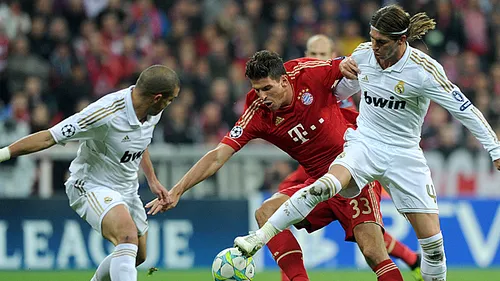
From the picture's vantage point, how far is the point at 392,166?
714 cm

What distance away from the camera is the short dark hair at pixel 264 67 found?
7.07 m

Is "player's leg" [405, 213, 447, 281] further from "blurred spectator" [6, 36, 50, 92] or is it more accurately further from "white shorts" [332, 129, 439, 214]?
"blurred spectator" [6, 36, 50, 92]

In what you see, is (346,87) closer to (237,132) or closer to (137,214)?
(237,132)

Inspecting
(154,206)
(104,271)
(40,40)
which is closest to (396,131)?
(154,206)

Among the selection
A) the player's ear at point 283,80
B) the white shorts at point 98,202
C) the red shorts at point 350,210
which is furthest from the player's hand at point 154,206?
the player's ear at point 283,80

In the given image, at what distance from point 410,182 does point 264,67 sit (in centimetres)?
147

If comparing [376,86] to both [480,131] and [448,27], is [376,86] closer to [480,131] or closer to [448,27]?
[480,131]

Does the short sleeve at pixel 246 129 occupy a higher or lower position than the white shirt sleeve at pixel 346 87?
lower

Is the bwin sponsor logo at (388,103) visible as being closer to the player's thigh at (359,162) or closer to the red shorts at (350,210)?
the player's thigh at (359,162)

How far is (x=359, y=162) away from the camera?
7.01m

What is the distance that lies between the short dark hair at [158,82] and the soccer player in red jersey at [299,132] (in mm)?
612

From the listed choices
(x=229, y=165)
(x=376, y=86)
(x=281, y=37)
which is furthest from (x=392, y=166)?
(x=281, y=37)

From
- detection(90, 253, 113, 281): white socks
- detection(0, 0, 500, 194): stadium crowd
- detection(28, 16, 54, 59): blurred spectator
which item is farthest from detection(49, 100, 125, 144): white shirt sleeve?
detection(28, 16, 54, 59): blurred spectator

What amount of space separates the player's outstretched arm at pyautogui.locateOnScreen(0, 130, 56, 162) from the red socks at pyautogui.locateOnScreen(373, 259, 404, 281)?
2.71 metres
